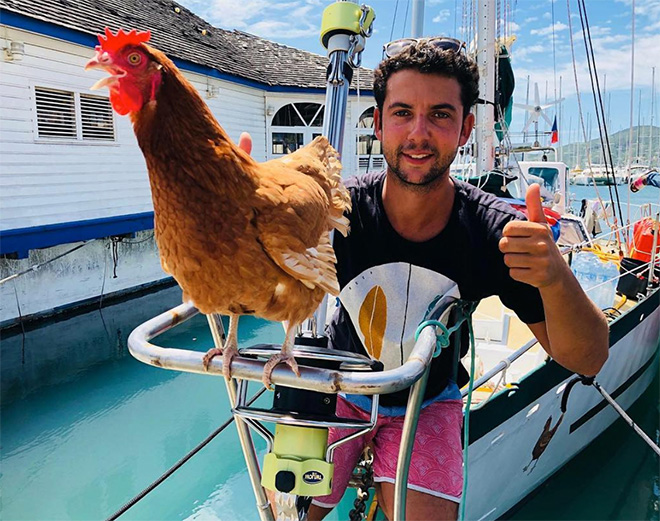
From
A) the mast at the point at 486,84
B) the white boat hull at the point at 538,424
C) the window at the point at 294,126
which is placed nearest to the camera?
the white boat hull at the point at 538,424

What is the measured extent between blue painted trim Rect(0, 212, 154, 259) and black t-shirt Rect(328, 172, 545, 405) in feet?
22.0

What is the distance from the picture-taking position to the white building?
6875 mm

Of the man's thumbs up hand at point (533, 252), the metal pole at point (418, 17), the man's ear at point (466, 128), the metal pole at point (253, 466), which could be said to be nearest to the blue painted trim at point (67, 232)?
the metal pole at point (418, 17)

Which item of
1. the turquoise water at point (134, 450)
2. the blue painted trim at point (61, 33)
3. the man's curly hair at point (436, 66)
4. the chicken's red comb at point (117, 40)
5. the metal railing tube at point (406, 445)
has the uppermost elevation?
the blue painted trim at point (61, 33)

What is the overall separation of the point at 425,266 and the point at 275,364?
2.52 feet

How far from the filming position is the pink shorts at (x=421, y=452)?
156 centimetres

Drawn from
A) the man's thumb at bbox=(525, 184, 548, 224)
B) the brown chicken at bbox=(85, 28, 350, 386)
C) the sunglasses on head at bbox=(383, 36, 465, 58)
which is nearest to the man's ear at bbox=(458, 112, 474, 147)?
the sunglasses on head at bbox=(383, 36, 465, 58)

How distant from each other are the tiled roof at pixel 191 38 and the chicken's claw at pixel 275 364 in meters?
7.69

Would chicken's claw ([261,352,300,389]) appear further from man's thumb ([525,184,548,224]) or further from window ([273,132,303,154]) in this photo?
window ([273,132,303,154])

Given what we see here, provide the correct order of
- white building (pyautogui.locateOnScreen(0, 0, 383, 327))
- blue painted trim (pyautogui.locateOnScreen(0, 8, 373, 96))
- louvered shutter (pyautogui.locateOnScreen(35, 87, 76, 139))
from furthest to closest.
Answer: louvered shutter (pyautogui.locateOnScreen(35, 87, 76, 139)) < white building (pyautogui.locateOnScreen(0, 0, 383, 327)) < blue painted trim (pyautogui.locateOnScreen(0, 8, 373, 96))

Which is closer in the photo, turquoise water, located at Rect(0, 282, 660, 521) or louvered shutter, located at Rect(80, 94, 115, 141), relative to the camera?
turquoise water, located at Rect(0, 282, 660, 521)

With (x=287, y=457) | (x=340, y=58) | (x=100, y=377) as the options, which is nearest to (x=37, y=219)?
(x=100, y=377)

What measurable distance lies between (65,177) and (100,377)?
11.2ft

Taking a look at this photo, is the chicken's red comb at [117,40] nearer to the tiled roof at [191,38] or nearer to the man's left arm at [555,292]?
the man's left arm at [555,292]
